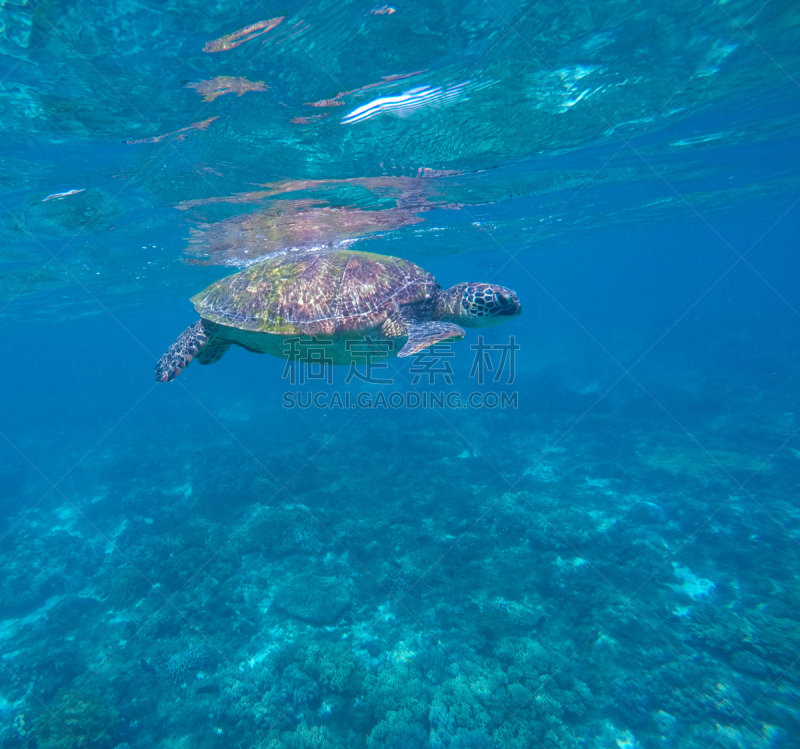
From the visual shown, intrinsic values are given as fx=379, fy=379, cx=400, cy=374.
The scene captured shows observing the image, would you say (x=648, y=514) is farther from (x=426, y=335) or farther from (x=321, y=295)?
(x=321, y=295)

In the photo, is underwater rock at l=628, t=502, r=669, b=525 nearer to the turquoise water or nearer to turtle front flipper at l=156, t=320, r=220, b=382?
the turquoise water

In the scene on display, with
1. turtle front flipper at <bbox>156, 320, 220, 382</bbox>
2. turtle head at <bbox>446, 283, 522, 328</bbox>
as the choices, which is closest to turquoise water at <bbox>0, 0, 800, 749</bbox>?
turtle head at <bbox>446, 283, 522, 328</bbox>

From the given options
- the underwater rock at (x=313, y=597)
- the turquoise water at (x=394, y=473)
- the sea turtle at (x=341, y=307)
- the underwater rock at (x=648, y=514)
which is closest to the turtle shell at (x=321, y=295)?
the sea turtle at (x=341, y=307)

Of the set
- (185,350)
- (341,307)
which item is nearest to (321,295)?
(341,307)

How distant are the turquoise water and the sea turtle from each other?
2013 millimetres

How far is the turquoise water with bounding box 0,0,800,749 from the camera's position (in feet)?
24.5

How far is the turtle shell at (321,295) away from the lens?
→ 23.8 ft

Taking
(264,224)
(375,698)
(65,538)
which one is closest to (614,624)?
(375,698)

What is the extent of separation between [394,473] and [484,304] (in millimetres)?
12892

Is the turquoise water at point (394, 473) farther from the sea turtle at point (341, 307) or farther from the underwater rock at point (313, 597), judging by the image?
the sea turtle at point (341, 307)

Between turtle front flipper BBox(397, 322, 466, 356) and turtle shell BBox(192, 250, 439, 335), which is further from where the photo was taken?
turtle shell BBox(192, 250, 439, 335)

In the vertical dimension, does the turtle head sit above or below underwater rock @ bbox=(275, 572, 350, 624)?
above

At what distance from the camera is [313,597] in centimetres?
1148

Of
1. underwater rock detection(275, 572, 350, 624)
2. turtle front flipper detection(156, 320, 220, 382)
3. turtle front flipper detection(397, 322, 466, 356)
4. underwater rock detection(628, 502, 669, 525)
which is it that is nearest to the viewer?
turtle front flipper detection(397, 322, 466, 356)
